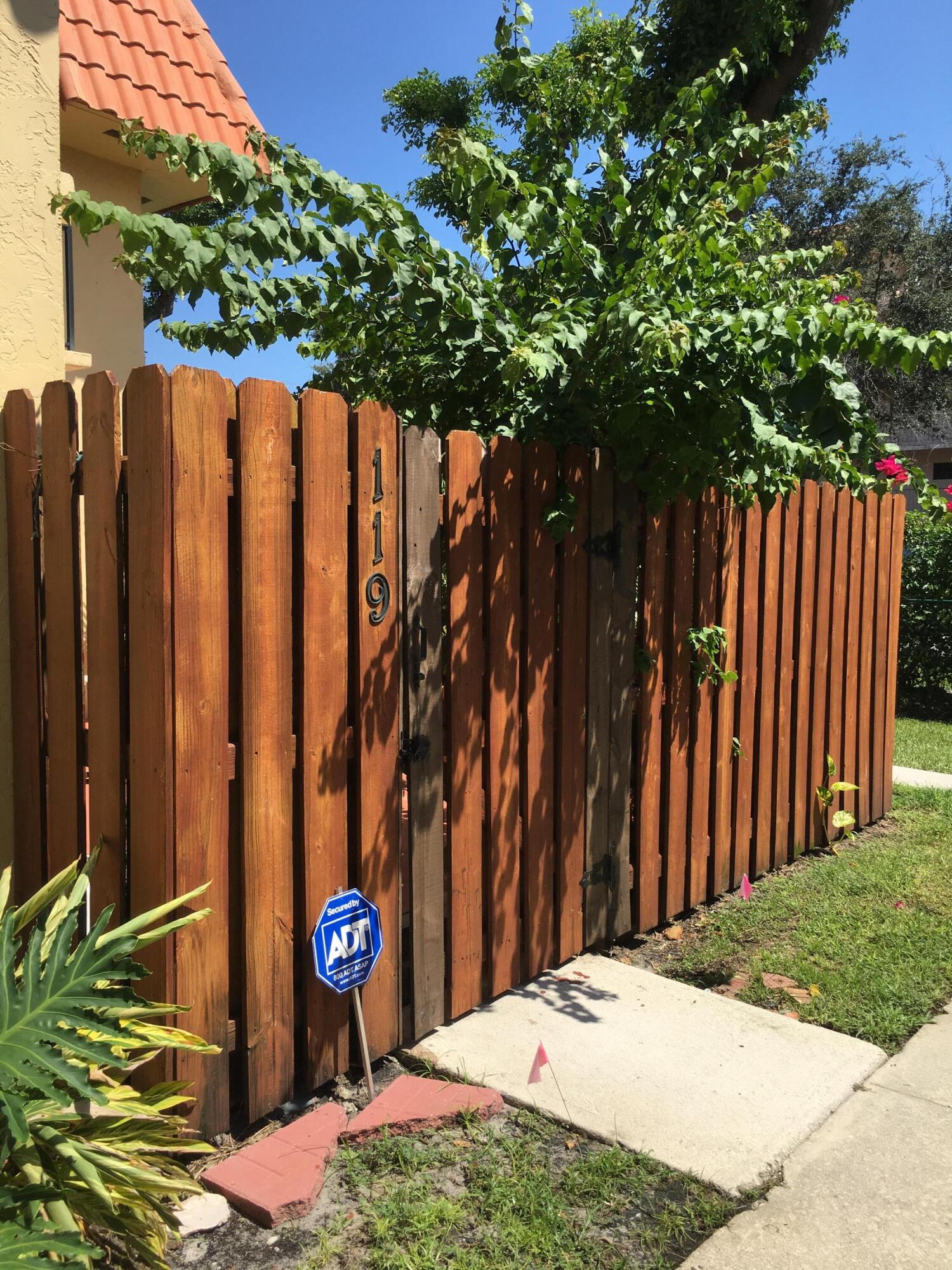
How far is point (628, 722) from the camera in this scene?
432 cm

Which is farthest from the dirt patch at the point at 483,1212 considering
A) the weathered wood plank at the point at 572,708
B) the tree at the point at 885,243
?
the tree at the point at 885,243

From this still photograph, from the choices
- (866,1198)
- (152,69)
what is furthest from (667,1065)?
(152,69)

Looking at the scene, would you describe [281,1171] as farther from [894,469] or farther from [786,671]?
[894,469]

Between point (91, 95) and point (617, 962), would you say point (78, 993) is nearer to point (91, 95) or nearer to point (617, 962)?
point (617, 962)

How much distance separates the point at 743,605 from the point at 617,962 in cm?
190

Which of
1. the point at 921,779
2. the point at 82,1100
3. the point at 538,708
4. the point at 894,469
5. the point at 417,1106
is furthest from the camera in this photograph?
the point at 921,779

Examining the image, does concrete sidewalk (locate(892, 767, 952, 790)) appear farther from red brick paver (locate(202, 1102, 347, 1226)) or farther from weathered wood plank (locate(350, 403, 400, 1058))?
red brick paver (locate(202, 1102, 347, 1226))

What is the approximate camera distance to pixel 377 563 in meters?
3.14

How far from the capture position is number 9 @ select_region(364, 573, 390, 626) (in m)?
3.13

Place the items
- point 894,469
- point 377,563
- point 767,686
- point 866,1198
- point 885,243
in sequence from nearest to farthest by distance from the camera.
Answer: point 866,1198
point 377,563
point 894,469
point 767,686
point 885,243

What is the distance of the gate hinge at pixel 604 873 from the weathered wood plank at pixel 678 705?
1.43 feet

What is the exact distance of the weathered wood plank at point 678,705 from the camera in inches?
179

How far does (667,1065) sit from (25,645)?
95.5 inches

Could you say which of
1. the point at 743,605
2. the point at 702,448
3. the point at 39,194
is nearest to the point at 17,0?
the point at 39,194
